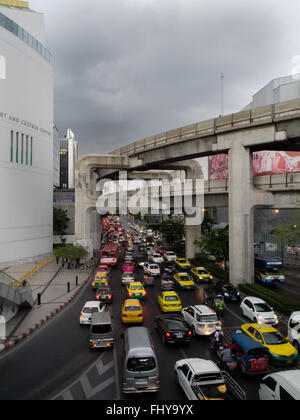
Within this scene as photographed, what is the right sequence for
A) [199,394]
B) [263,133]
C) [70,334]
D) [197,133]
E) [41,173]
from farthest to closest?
[41,173]
[197,133]
[263,133]
[70,334]
[199,394]

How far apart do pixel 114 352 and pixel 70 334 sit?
11.4ft

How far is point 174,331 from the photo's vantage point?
559 inches

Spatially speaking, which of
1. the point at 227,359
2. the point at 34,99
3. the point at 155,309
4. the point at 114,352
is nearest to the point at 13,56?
the point at 34,99

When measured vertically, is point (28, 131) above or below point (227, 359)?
above

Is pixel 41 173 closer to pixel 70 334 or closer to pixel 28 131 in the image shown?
pixel 28 131

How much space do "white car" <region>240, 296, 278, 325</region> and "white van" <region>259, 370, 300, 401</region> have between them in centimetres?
843

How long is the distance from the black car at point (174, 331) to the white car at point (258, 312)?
509 centimetres

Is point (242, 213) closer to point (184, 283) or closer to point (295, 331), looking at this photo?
point (184, 283)

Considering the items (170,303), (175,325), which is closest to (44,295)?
(170,303)

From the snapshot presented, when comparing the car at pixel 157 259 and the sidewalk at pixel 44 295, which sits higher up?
the car at pixel 157 259

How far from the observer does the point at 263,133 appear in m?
26.3

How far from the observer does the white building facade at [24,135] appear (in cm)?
3659

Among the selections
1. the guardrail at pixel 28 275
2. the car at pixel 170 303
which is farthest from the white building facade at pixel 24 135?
the car at pixel 170 303

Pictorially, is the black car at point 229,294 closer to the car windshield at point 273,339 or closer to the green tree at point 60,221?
the car windshield at point 273,339
